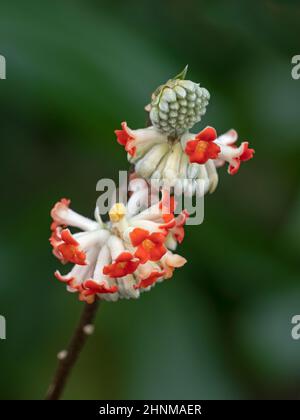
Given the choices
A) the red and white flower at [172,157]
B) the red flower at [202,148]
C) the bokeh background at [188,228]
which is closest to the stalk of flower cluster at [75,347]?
the red and white flower at [172,157]

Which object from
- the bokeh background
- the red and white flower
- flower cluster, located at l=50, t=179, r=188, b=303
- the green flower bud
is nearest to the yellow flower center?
flower cluster, located at l=50, t=179, r=188, b=303

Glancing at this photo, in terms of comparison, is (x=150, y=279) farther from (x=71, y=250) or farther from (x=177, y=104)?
(x=177, y=104)

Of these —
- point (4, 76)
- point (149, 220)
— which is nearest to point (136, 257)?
point (149, 220)

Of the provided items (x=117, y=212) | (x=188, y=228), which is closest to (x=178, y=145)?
(x=117, y=212)

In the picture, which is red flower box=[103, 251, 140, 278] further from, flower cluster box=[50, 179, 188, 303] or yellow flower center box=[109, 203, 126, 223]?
yellow flower center box=[109, 203, 126, 223]

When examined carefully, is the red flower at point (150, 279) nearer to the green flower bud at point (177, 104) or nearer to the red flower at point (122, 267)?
the red flower at point (122, 267)

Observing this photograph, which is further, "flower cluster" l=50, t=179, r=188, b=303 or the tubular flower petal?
the tubular flower petal
